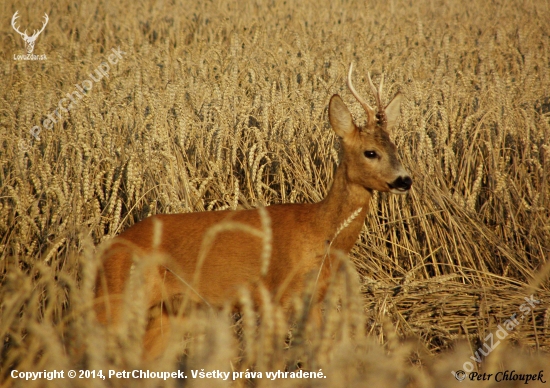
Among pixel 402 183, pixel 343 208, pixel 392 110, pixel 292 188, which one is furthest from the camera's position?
pixel 292 188

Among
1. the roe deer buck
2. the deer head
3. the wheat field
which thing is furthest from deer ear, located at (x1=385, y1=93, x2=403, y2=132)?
the wheat field

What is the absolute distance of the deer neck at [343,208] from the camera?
4.04 metres

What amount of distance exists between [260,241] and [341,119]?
1.07 m

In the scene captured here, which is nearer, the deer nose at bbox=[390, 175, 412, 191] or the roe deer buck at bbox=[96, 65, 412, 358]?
the roe deer buck at bbox=[96, 65, 412, 358]

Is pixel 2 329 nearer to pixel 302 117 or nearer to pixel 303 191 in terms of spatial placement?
pixel 303 191

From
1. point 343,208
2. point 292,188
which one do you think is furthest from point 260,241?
point 292,188

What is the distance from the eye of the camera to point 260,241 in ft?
12.7

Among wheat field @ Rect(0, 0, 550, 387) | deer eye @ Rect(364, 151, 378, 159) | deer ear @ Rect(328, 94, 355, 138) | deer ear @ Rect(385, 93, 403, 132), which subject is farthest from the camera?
deer ear @ Rect(385, 93, 403, 132)

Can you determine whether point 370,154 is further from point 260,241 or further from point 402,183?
point 260,241

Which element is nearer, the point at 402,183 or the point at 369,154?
the point at 402,183

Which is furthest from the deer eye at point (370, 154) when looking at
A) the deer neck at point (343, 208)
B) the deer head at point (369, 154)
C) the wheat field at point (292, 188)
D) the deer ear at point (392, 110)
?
the wheat field at point (292, 188)

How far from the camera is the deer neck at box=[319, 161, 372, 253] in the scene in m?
4.04

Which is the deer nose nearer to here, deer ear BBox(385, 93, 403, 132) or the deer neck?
the deer neck

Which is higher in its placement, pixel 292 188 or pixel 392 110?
pixel 392 110
